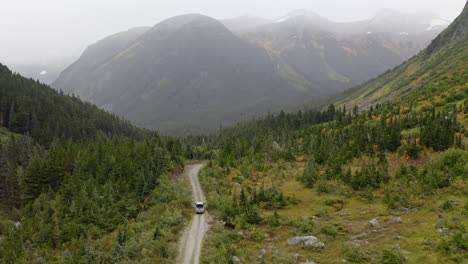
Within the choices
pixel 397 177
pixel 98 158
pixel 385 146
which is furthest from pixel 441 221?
pixel 98 158

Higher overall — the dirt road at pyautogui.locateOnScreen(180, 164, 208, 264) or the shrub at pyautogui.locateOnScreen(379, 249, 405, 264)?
the shrub at pyautogui.locateOnScreen(379, 249, 405, 264)

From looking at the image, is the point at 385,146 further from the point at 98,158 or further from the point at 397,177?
the point at 98,158

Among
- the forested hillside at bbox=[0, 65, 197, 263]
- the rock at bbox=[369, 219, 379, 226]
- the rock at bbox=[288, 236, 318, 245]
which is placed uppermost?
the rock at bbox=[369, 219, 379, 226]

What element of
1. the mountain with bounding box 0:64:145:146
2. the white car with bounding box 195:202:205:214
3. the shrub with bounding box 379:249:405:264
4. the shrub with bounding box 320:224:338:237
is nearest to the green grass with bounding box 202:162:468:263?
the shrub with bounding box 320:224:338:237

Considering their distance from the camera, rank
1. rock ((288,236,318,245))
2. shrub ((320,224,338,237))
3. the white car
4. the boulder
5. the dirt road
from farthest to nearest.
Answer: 1. the white car
2. shrub ((320,224,338,237))
3. rock ((288,236,318,245))
4. the dirt road
5. the boulder

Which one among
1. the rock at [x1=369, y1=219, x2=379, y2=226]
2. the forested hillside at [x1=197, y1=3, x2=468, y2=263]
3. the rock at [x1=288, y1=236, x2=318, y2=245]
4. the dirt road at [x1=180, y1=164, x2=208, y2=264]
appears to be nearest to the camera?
the forested hillside at [x1=197, y1=3, x2=468, y2=263]

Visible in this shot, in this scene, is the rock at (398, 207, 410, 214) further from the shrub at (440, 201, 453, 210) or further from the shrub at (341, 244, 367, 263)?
the shrub at (341, 244, 367, 263)

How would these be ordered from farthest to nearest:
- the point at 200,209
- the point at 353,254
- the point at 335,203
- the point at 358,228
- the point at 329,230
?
the point at 200,209, the point at 335,203, the point at 358,228, the point at 329,230, the point at 353,254

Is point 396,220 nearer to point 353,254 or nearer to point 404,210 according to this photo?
point 404,210

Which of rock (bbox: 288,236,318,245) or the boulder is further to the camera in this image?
rock (bbox: 288,236,318,245)

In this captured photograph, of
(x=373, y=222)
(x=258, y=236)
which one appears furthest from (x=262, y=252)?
(x=373, y=222)

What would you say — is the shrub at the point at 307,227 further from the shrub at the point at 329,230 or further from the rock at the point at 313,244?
the rock at the point at 313,244
